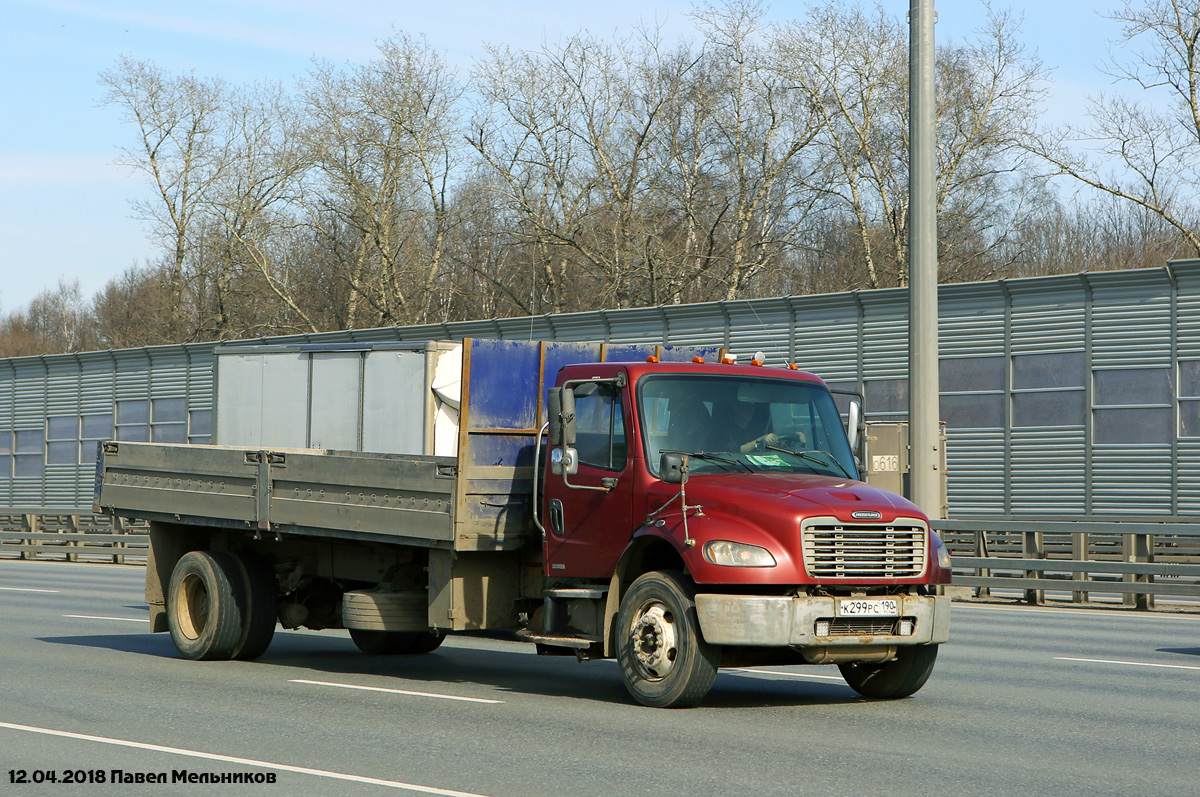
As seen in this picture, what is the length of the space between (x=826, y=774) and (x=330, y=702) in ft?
13.8

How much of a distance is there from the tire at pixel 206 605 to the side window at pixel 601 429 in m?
4.20

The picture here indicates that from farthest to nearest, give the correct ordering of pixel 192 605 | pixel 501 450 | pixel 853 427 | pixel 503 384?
1. pixel 192 605
2. pixel 503 384
3. pixel 501 450
4. pixel 853 427

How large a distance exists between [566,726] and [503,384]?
317cm

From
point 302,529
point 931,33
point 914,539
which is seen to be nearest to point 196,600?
point 302,529

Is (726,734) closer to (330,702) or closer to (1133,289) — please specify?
(330,702)

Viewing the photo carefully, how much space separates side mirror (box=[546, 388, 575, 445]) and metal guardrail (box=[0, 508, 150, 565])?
25.0 metres

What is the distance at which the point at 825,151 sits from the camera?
47.0 meters

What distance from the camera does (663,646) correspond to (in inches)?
381

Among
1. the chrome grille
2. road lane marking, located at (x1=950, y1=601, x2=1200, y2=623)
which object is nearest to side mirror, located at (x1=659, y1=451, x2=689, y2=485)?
the chrome grille

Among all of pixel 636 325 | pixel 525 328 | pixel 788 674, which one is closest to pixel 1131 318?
pixel 636 325

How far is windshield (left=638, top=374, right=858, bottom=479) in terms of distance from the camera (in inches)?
405

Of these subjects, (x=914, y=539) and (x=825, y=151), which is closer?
(x=914, y=539)

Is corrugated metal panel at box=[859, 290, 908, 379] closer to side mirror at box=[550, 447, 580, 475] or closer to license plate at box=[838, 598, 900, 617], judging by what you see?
side mirror at box=[550, 447, 580, 475]

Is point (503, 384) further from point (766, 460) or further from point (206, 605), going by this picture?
point (206, 605)
